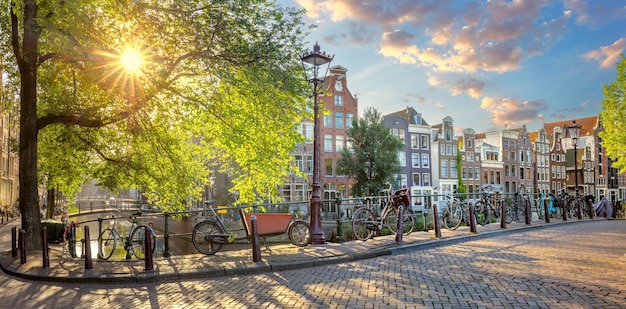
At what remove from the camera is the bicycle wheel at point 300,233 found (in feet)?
38.6

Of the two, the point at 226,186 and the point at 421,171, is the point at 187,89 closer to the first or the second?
the point at 226,186

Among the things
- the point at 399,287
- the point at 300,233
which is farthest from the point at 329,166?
the point at 399,287

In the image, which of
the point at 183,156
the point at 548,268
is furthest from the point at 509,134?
the point at 548,268

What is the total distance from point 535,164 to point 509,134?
7308 millimetres

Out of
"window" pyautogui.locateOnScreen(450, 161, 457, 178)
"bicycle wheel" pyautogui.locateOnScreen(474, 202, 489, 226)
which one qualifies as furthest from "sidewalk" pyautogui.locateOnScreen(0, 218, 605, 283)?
"window" pyautogui.locateOnScreen(450, 161, 457, 178)

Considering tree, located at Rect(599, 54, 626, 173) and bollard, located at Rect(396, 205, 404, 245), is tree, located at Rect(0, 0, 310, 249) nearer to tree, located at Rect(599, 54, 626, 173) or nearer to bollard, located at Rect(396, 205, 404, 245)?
bollard, located at Rect(396, 205, 404, 245)

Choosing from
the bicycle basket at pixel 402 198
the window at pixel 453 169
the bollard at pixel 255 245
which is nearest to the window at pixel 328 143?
the window at pixel 453 169

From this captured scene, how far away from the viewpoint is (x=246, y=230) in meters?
11.2

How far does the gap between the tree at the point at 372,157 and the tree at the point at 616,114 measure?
15.4 meters

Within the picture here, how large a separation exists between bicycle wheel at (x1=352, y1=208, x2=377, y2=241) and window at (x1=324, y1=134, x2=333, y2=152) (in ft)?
108

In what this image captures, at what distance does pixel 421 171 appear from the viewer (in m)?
52.8

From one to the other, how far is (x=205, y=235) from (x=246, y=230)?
103 centimetres

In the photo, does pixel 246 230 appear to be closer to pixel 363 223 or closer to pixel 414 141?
pixel 363 223

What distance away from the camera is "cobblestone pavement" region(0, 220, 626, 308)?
6066 millimetres
